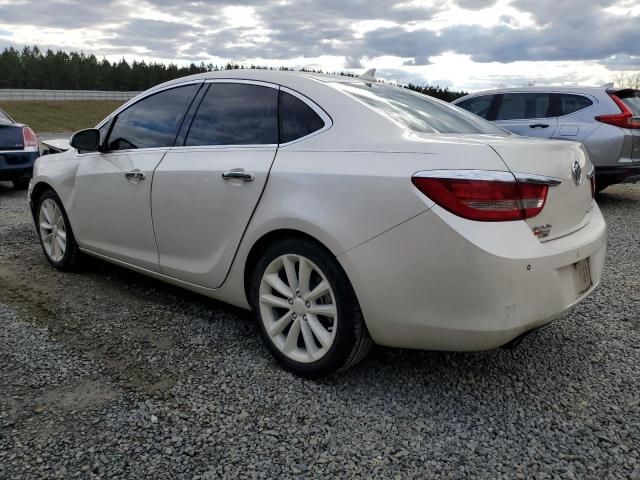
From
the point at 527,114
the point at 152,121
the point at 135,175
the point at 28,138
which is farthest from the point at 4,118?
the point at 527,114

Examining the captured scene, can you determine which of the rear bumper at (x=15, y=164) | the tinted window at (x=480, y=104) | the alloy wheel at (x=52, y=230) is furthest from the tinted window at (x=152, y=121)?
the tinted window at (x=480, y=104)

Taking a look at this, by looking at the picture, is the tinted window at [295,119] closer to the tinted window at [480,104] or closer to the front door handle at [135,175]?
the front door handle at [135,175]

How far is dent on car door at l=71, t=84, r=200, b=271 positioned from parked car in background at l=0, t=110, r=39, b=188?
5225 mm

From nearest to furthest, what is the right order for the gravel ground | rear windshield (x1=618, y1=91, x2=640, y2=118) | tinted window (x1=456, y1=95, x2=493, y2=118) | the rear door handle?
the gravel ground, the rear door handle, rear windshield (x1=618, y1=91, x2=640, y2=118), tinted window (x1=456, y1=95, x2=493, y2=118)

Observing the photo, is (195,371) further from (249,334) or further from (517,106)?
(517,106)

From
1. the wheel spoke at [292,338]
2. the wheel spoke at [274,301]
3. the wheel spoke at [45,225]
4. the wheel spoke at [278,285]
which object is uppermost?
the wheel spoke at [278,285]

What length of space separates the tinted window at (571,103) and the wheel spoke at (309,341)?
659 centimetres

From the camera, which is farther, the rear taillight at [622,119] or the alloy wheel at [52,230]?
the rear taillight at [622,119]

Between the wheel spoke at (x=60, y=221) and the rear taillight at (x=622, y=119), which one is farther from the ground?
the rear taillight at (x=622, y=119)

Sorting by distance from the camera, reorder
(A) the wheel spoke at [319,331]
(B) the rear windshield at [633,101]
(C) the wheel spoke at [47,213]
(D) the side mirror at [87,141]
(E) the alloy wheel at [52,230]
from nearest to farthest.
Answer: (A) the wheel spoke at [319,331]
(D) the side mirror at [87,141]
(E) the alloy wheel at [52,230]
(C) the wheel spoke at [47,213]
(B) the rear windshield at [633,101]

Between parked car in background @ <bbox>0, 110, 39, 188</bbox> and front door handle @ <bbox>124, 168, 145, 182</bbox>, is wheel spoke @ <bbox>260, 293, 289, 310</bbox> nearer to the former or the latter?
front door handle @ <bbox>124, 168, 145, 182</bbox>

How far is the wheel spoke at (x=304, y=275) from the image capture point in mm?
2770

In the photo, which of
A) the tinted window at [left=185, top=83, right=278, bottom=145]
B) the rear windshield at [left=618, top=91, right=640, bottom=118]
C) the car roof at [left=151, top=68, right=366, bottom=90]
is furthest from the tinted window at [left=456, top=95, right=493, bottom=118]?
the tinted window at [left=185, top=83, right=278, bottom=145]

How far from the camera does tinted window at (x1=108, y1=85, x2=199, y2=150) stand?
12.0 feet
